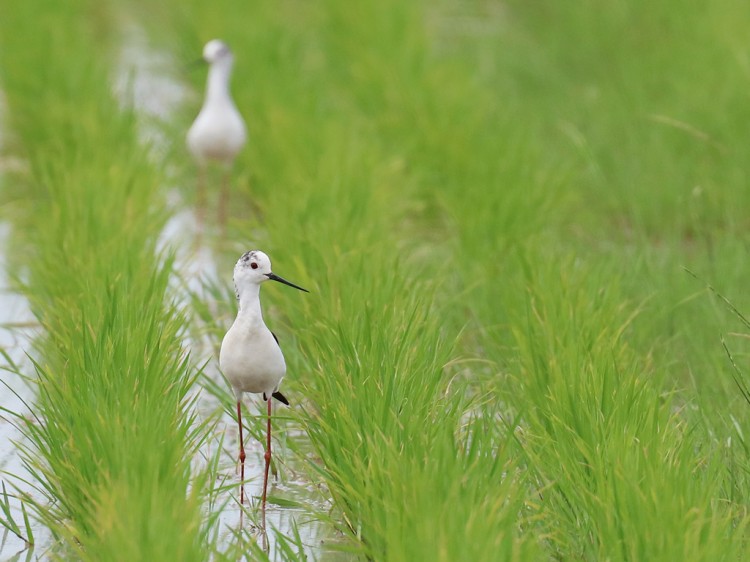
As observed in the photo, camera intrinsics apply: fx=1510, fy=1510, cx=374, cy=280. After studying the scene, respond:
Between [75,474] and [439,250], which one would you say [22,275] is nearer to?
[439,250]

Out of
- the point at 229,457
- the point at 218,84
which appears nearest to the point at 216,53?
the point at 218,84

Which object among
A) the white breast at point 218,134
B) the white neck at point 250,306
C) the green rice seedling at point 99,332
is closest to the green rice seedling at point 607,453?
the white neck at point 250,306

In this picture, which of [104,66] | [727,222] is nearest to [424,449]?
[727,222]

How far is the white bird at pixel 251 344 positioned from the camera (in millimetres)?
3561

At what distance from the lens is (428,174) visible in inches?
263

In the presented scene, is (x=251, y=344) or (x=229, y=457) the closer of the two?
(x=251, y=344)

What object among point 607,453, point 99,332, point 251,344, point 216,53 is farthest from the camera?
point 216,53

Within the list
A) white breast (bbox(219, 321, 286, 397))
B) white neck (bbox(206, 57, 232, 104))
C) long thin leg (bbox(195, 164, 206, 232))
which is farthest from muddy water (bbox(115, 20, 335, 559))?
white neck (bbox(206, 57, 232, 104))

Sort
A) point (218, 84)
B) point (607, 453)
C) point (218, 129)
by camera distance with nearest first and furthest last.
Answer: point (607, 453), point (218, 129), point (218, 84)

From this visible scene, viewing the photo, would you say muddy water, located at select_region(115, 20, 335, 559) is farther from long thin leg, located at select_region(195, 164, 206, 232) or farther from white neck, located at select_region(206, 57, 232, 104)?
white neck, located at select_region(206, 57, 232, 104)

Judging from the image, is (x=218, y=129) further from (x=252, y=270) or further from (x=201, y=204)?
(x=252, y=270)

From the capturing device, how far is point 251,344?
11.7ft

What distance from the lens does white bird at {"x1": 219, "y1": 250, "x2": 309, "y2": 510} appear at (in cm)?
356

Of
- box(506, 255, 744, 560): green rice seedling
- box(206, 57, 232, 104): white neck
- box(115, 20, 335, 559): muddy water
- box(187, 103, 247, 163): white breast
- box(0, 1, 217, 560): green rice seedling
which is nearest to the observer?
box(506, 255, 744, 560): green rice seedling
